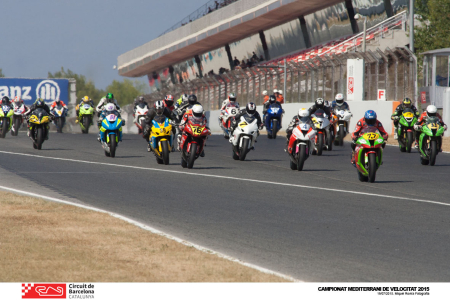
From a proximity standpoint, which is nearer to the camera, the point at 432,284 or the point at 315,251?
the point at 432,284

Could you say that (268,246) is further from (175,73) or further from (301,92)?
(175,73)

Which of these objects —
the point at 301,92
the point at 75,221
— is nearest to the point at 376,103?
the point at 301,92

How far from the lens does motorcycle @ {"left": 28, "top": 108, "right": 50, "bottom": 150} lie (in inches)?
831

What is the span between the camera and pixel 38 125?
2148 centimetres

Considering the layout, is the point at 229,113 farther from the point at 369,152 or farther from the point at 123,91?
the point at 123,91

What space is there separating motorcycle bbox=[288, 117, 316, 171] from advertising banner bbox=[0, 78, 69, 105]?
29796 mm

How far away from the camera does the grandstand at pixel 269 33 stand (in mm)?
49000

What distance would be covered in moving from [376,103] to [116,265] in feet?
84.8

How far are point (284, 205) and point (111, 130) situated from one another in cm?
850

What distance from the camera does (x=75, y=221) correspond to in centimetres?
918

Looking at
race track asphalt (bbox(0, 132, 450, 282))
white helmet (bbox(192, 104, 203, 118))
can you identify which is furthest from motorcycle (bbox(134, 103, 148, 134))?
white helmet (bbox(192, 104, 203, 118))

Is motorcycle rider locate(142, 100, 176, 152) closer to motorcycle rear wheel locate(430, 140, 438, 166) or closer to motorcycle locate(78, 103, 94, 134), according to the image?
motorcycle rear wheel locate(430, 140, 438, 166)

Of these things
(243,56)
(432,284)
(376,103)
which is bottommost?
(432,284)

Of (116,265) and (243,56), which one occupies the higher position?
(243,56)
